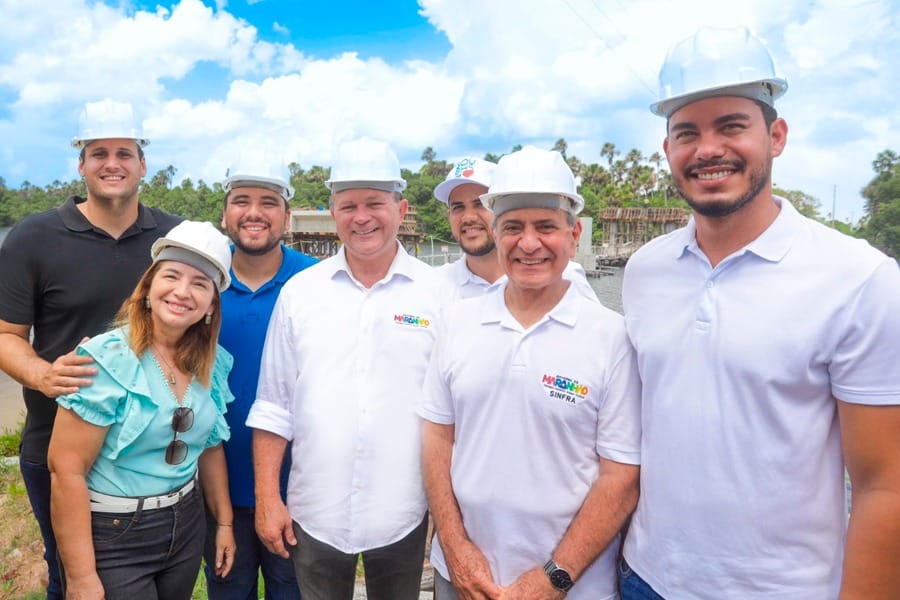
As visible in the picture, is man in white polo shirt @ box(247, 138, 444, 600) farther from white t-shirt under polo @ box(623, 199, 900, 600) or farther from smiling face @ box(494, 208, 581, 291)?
white t-shirt under polo @ box(623, 199, 900, 600)

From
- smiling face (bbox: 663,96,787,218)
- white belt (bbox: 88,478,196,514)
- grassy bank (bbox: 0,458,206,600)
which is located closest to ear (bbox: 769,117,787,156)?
smiling face (bbox: 663,96,787,218)

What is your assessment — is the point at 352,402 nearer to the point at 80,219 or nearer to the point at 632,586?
the point at 632,586

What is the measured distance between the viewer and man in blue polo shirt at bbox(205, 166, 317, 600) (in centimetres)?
334

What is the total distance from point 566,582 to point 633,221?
6667cm

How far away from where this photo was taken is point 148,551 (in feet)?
8.60

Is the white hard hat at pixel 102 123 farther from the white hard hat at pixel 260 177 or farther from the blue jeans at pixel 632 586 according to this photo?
the blue jeans at pixel 632 586

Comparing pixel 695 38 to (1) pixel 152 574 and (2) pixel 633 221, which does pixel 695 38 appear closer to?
(1) pixel 152 574

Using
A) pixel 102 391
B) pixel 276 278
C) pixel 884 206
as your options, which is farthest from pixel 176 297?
pixel 884 206

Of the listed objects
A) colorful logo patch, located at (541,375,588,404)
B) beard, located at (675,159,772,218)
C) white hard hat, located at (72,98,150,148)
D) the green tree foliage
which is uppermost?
the green tree foliage

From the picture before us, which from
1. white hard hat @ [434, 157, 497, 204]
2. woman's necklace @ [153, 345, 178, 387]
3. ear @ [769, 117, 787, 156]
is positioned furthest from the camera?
white hard hat @ [434, 157, 497, 204]

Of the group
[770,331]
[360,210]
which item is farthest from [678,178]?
[360,210]

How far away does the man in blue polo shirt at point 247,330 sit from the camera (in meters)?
3.34

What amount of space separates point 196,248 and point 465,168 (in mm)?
1917

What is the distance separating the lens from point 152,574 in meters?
2.67
